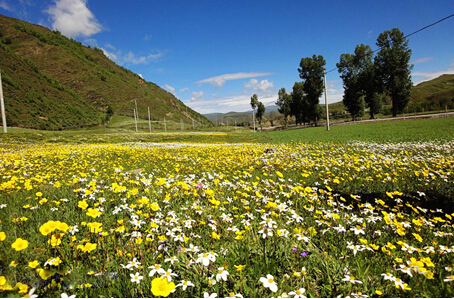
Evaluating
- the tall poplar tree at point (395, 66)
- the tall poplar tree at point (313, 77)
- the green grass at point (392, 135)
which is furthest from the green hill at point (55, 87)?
the tall poplar tree at point (395, 66)

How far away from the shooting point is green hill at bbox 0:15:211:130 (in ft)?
172

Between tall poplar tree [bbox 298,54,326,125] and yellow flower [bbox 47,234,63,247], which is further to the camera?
tall poplar tree [bbox 298,54,326,125]

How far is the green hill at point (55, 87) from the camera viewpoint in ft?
172

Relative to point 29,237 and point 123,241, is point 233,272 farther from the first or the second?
point 29,237

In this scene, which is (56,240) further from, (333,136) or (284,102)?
(284,102)

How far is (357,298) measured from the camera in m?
1.56

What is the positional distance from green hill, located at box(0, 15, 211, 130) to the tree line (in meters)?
68.6

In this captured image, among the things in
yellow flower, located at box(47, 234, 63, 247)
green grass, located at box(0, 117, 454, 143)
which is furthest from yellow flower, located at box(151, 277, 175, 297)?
green grass, located at box(0, 117, 454, 143)

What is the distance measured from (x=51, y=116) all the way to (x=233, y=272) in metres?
71.4

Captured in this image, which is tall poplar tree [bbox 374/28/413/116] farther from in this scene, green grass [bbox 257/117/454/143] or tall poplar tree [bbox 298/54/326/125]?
green grass [bbox 257/117/454/143]

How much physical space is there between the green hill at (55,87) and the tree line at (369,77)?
68562 millimetres

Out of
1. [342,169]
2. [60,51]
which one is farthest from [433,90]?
[60,51]

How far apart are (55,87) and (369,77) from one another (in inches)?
3990

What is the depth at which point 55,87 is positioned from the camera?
74875 mm
